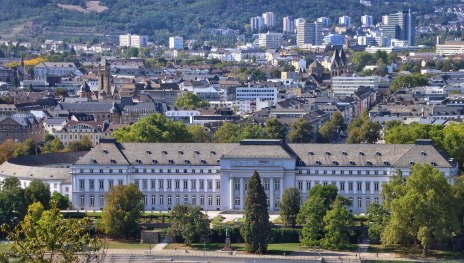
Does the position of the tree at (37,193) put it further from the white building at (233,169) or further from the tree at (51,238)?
the tree at (51,238)

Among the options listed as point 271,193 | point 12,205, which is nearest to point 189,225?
point 12,205

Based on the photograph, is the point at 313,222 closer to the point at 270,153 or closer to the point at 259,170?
the point at 259,170

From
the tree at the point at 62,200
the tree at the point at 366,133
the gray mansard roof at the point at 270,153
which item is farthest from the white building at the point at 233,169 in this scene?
the tree at the point at 366,133

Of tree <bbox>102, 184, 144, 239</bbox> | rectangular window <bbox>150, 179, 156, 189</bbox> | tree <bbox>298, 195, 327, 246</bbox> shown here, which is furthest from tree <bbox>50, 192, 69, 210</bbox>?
tree <bbox>298, 195, 327, 246</bbox>

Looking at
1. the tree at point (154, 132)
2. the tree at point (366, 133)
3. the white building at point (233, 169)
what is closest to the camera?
the white building at point (233, 169)

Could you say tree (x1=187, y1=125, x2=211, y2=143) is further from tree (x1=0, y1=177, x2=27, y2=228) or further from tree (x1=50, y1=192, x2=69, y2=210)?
tree (x1=0, y1=177, x2=27, y2=228)
